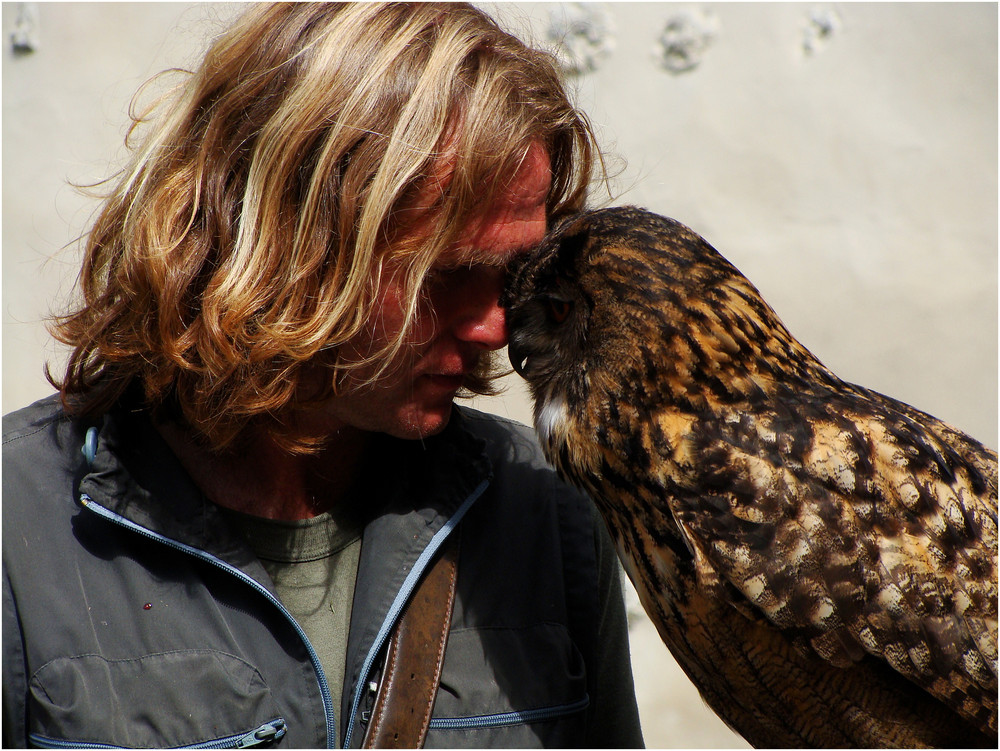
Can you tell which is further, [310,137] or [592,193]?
[592,193]

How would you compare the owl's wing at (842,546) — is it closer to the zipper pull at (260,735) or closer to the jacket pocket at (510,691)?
the jacket pocket at (510,691)

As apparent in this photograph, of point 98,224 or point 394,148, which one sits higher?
point 394,148

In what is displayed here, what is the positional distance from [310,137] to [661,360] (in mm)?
632

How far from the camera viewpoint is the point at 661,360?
1.17 metres

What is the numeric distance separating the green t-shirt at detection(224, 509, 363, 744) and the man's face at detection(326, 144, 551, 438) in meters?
0.21

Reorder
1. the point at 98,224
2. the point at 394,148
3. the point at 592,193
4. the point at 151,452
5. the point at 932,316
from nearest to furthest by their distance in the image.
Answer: the point at 394,148 < the point at 151,452 < the point at 98,224 < the point at 592,193 < the point at 932,316

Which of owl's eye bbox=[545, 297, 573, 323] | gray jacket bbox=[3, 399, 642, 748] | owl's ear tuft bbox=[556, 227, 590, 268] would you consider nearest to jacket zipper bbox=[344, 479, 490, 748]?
gray jacket bbox=[3, 399, 642, 748]

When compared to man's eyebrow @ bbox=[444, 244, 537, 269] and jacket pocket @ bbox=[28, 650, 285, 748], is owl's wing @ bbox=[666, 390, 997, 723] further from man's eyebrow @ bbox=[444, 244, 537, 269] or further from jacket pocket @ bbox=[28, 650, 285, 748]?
jacket pocket @ bbox=[28, 650, 285, 748]

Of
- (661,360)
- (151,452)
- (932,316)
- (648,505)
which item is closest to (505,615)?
(648,505)

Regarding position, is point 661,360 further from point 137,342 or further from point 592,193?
point 137,342

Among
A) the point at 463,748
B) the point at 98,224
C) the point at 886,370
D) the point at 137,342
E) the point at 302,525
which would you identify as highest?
the point at 886,370

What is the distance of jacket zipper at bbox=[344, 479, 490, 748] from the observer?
3.83ft

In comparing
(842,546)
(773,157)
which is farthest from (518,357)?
(773,157)

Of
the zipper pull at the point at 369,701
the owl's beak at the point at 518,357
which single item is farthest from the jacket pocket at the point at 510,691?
the owl's beak at the point at 518,357
